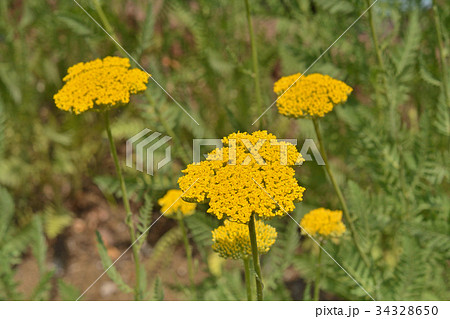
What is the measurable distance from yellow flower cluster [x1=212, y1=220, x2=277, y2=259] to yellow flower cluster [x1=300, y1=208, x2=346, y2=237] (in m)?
0.25

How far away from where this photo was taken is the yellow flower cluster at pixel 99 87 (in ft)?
3.50

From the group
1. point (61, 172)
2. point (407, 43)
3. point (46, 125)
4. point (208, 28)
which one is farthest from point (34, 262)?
point (407, 43)

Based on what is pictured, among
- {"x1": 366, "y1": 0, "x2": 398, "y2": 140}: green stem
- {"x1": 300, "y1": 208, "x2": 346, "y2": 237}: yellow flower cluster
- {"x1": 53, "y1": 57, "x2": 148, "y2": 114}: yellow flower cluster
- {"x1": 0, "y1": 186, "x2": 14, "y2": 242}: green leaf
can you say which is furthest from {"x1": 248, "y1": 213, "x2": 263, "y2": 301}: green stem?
{"x1": 0, "y1": 186, "x2": 14, "y2": 242}: green leaf

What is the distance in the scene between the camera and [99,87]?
42.7 inches

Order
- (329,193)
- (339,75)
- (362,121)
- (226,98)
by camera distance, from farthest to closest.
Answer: (226,98) < (329,193) < (339,75) < (362,121)

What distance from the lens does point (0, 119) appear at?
164 centimetres

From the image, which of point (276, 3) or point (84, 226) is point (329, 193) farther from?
point (84, 226)

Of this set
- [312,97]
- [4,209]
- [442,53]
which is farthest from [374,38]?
[4,209]

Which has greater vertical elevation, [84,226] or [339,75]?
[339,75]

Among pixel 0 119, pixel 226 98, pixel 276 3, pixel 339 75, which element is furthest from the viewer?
pixel 226 98

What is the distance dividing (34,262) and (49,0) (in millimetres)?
1743

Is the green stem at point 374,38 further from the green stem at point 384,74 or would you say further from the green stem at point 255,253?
the green stem at point 255,253

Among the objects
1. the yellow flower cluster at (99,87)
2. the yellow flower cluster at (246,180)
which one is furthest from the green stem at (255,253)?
the yellow flower cluster at (99,87)

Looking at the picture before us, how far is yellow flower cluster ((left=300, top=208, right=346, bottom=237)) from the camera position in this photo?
3.99ft
